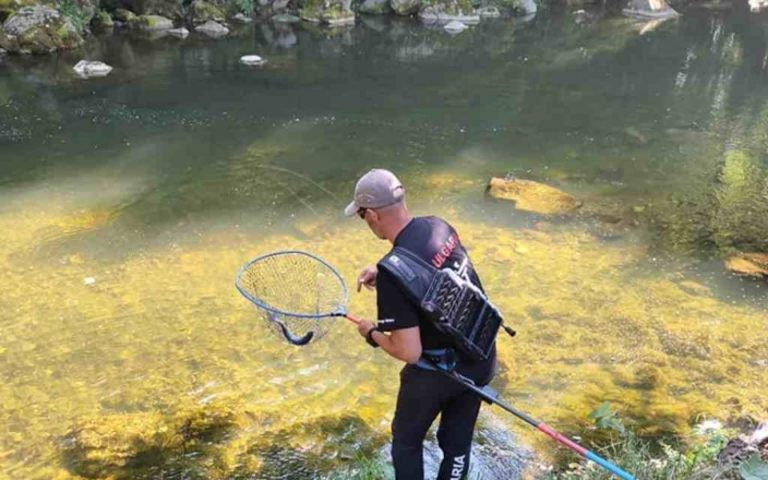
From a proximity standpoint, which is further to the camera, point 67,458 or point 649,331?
point 649,331

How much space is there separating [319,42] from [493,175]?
1325cm

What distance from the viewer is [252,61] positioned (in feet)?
60.1

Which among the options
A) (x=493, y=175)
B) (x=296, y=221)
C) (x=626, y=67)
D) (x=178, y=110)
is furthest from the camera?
(x=626, y=67)

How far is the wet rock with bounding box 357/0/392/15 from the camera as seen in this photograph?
27547mm

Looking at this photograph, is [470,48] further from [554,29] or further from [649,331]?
[649,331]

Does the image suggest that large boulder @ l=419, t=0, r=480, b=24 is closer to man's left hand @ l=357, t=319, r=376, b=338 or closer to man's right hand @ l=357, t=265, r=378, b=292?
man's right hand @ l=357, t=265, r=378, b=292

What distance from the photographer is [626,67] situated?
62.7 feet

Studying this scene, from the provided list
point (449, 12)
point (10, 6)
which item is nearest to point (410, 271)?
point (10, 6)

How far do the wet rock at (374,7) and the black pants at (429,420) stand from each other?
26.0 meters

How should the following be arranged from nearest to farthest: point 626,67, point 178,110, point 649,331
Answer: point 649,331 < point 178,110 < point 626,67

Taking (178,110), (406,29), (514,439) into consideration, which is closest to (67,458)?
(514,439)

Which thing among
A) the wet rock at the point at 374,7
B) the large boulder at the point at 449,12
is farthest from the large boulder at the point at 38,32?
the large boulder at the point at 449,12

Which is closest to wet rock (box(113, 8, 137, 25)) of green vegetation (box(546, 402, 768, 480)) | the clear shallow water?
the clear shallow water

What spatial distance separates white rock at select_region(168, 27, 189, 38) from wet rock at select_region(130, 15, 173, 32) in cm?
49
